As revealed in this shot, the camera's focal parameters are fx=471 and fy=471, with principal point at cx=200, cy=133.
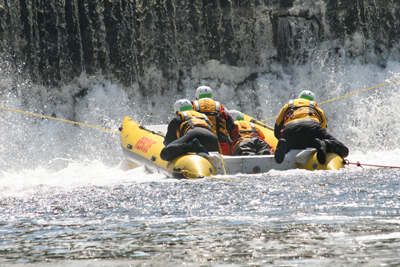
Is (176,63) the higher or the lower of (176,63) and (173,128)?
the higher

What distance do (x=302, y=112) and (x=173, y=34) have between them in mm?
7870

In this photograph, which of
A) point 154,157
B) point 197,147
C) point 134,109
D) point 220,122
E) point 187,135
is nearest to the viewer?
point 197,147

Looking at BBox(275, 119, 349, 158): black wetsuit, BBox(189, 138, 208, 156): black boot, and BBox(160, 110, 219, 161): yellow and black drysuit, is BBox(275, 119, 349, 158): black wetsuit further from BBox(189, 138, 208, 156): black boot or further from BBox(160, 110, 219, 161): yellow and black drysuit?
BBox(189, 138, 208, 156): black boot

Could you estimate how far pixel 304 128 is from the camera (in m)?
7.05

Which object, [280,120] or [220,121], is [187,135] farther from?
[280,120]

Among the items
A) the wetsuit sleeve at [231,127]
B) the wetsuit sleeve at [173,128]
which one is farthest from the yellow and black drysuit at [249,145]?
the wetsuit sleeve at [173,128]

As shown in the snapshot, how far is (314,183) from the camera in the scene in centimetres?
504

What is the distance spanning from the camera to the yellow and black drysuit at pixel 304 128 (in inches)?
274

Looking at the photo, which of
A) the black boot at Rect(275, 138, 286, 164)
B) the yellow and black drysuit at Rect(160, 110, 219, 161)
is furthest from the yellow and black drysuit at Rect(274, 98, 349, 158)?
the yellow and black drysuit at Rect(160, 110, 219, 161)

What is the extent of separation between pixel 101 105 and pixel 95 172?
5971 millimetres

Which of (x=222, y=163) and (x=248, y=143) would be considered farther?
(x=248, y=143)

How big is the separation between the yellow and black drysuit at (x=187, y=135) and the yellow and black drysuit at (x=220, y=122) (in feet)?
1.43

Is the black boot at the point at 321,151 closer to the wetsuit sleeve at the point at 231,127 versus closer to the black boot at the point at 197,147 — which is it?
the wetsuit sleeve at the point at 231,127

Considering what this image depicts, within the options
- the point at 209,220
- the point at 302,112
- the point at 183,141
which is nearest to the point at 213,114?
the point at 183,141
